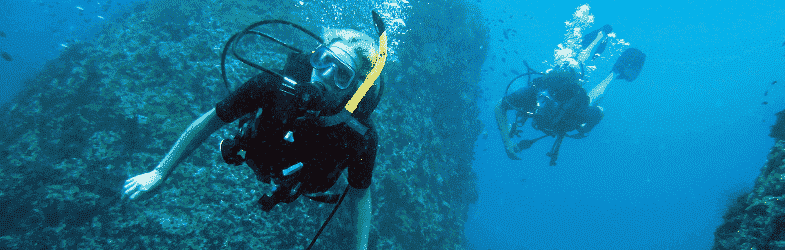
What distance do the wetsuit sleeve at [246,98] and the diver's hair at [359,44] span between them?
0.46 m

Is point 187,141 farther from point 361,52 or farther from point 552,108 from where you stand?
point 552,108

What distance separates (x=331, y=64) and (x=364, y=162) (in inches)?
25.3

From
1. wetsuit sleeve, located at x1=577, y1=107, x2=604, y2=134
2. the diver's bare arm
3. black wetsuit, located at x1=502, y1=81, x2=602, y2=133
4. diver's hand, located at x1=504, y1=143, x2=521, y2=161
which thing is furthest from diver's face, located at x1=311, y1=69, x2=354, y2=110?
wetsuit sleeve, located at x1=577, y1=107, x2=604, y2=134

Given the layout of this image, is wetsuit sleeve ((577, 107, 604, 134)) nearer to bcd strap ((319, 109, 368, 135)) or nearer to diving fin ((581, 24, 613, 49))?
diving fin ((581, 24, 613, 49))

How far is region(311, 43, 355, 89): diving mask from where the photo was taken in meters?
1.62

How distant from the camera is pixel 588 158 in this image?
84938 mm

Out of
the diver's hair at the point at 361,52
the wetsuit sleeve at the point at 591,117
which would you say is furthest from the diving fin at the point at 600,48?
the diver's hair at the point at 361,52

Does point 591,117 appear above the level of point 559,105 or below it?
above

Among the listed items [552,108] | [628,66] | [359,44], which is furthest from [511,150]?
[628,66]

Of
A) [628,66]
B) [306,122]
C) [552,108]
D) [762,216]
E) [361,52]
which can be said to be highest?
[628,66]

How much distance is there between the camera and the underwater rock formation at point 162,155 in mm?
3775

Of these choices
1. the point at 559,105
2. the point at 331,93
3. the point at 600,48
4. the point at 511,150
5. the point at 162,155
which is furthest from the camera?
the point at 600,48

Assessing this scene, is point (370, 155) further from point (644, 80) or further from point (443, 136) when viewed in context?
point (644, 80)

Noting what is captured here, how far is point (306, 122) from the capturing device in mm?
1562
